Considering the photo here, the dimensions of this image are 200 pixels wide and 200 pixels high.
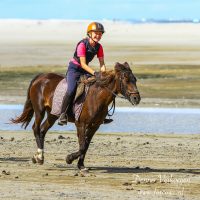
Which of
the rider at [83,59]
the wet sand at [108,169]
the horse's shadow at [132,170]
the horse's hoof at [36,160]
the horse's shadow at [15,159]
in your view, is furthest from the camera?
the horse's shadow at [15,159]

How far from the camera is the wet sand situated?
39.1 ft

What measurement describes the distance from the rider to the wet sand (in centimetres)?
106

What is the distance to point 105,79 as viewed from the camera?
14.0 m

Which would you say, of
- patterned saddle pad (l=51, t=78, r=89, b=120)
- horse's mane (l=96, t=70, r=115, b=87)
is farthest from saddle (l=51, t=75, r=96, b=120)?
horse's mane (l=96, t=70, r=115, b=87)

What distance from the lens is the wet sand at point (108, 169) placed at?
1191 centimetres

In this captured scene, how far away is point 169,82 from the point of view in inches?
1240

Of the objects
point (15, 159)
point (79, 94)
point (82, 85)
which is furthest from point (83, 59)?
point (15, 159)

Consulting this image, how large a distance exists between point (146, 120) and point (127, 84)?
8.21 metres

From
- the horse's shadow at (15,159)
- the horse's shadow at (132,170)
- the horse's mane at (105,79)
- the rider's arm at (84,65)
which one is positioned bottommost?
the horse's shadow at (15,159)

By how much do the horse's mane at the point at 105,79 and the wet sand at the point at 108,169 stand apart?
128cm

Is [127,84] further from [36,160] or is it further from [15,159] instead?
[15,159]

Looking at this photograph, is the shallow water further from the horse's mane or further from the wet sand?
the horse's mane

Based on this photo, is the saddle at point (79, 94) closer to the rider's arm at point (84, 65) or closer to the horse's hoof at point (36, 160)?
the rider's arm at point (84, 65)

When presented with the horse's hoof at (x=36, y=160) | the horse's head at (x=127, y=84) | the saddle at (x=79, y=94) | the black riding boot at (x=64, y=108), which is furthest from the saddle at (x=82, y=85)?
the horse's hoof at (x=36, y=160)
